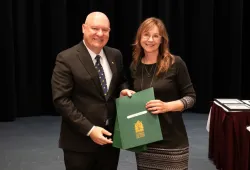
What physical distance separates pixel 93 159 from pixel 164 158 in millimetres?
403

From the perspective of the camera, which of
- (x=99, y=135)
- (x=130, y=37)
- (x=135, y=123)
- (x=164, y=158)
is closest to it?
(x=99, y=135)

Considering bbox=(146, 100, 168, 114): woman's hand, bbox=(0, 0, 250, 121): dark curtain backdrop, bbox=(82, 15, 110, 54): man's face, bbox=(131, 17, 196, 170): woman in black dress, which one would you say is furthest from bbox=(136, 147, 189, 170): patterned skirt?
bbox=(0, 0, 250, 121): dark curtain backdrop

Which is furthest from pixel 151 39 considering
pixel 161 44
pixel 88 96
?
pixel 88 96

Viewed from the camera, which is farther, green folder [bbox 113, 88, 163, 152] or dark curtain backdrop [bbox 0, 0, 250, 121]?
dark curtain backdrop [bbox 0, 0, 250, 121]

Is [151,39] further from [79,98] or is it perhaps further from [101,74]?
[79,98]

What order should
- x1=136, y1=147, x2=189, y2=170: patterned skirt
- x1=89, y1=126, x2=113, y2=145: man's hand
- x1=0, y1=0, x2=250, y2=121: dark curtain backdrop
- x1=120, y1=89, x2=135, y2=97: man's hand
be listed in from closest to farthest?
x1=89, y1=126, x2=113, y2=145: man's hand < x1=120, y1=89, x2=135, y2=97: man's hand < x1=136, y1=147, x2=189, y2=170: patterned skirt < x1=0, y1=0, x2=250, y2=121: dark curtain backdrop

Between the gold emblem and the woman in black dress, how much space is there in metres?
0.14

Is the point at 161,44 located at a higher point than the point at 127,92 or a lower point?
higher

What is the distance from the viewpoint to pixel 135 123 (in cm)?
205

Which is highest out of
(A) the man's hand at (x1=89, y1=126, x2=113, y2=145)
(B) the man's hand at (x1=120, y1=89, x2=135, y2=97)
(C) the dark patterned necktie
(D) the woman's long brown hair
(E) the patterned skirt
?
(D) the woman's long brown hair

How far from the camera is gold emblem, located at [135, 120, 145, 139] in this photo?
2047 mm

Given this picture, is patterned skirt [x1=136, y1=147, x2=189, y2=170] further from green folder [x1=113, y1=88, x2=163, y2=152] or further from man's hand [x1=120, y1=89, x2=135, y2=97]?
man's hand [x1=120, y1=89, x2=135, y2=97]

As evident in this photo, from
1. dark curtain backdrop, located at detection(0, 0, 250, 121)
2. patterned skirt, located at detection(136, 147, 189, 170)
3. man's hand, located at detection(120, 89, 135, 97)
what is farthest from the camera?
dark curtain backdrop, located at detection(0, 0, 250, 121)

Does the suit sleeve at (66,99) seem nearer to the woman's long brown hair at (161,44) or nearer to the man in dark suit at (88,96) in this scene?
the man in dark suit at (88,96)
